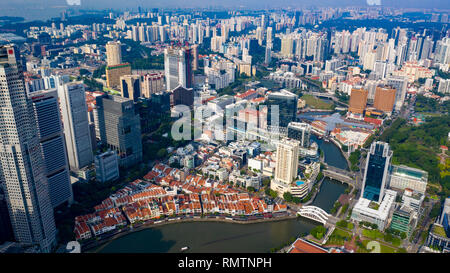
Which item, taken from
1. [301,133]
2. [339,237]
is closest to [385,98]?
[301,133]

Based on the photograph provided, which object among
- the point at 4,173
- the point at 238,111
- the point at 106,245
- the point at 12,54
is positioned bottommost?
the point at 106,245

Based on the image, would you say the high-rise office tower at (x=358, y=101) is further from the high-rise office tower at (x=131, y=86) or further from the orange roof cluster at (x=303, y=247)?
the orange roof cluster at (x=303, y=247)

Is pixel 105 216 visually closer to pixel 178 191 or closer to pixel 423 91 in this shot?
pixel 178 191

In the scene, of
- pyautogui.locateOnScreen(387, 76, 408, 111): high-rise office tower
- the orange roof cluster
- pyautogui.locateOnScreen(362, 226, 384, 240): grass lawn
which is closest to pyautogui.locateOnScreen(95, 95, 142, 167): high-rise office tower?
the orange roof cluster

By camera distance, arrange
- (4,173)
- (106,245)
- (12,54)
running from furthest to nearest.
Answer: (106,245) < (4,173) < (12,54)

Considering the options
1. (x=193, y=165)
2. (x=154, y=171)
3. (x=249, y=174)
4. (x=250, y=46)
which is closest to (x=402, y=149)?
(x=249, y=174)

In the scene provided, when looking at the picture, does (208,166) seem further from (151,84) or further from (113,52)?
(113,52)
